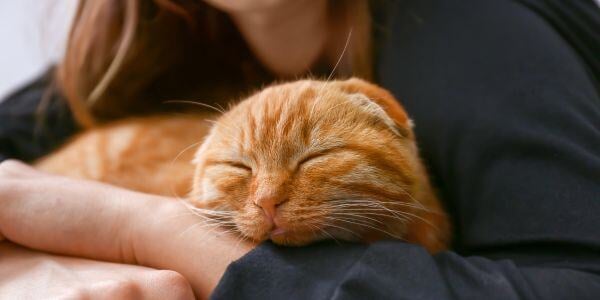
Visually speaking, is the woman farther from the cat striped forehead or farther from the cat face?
the cat striped forehead

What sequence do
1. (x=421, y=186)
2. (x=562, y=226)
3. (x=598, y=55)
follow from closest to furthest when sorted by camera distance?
1. (x=562, y=226)
2. (x=421, y=186)
3. (x=598, y=55)

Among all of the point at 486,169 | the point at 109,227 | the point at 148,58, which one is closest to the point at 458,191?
the point at 486,169

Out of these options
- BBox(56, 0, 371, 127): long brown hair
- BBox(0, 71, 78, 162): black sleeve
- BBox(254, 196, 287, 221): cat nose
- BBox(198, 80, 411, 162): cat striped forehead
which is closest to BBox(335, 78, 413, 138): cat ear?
BBox(198, 80, 411, 162): cat striped forehead

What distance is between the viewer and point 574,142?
43.9 inches

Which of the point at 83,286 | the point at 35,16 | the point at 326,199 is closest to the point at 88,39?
the point at 35,16

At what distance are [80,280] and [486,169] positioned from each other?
0.81m

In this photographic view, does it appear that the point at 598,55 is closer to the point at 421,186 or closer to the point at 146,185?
the point at 421,186

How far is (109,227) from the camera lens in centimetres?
122

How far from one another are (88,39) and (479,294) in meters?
1.33

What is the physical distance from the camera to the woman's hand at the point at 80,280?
1.06 metres

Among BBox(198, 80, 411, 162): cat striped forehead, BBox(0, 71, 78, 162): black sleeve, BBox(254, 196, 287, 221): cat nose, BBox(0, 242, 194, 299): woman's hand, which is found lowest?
BBox(0, 71, 78, 162): black sleeve

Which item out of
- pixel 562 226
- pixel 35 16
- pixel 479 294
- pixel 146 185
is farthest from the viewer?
pixel 35 16

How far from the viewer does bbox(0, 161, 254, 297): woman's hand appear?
1.17m

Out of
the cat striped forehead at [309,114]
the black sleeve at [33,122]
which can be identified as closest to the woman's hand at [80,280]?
the cat striped forehead at [309,114]
